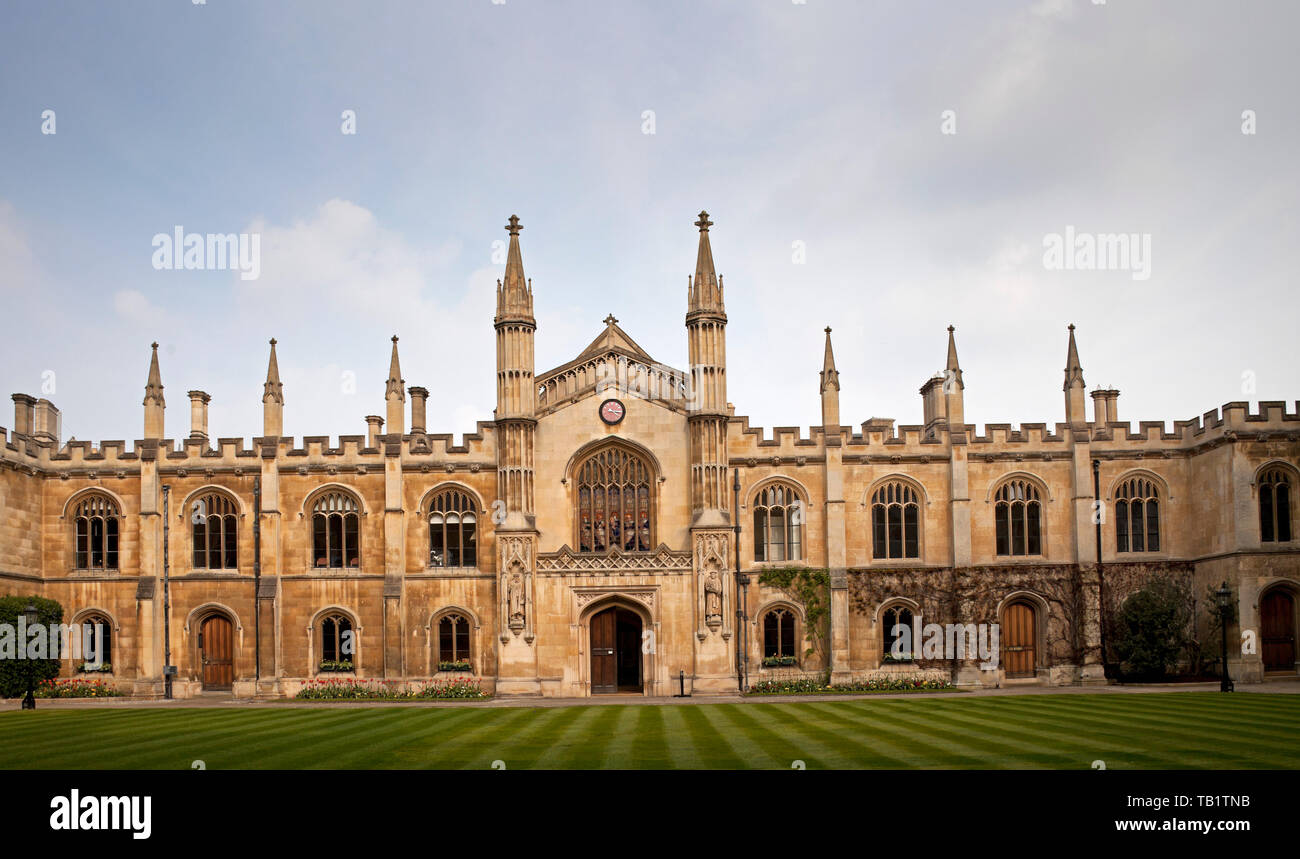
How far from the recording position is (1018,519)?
39.0 m

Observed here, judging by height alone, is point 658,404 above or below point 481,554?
above

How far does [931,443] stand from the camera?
38938 millimetres

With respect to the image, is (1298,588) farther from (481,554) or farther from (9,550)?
(9,550)

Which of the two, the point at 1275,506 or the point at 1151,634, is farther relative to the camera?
the point at 1275,506

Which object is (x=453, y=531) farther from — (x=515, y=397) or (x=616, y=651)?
(x=616, y=651)

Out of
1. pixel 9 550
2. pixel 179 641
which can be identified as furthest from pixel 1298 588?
pixel 9 550

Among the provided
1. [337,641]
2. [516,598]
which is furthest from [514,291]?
[337,641]

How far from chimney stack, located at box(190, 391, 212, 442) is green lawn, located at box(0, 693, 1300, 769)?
579 inches

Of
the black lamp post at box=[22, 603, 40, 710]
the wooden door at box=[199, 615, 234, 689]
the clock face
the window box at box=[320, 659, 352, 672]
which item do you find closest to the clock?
the clock face

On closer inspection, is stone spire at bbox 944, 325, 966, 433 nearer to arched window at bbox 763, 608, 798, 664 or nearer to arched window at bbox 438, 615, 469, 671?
arched window at bbox 763, 608, 798, 664

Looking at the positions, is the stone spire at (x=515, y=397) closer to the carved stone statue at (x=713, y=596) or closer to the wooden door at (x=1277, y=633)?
the carved stone statue at (x=713, y=596)

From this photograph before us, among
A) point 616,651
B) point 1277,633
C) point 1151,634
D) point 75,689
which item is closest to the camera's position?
point 1151,634

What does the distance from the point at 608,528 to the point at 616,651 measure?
168 inches
